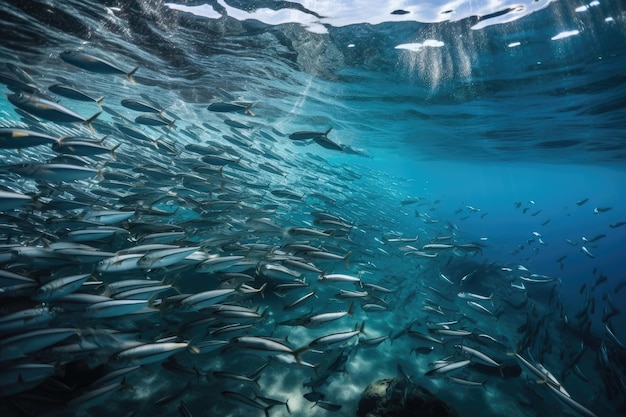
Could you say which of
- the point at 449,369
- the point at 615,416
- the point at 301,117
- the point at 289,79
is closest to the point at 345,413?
the point at 449,369

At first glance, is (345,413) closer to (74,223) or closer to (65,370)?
(65,370)

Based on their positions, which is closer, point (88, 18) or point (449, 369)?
point (449, 369)

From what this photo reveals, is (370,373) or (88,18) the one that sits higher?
(88,18)

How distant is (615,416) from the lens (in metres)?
7.76

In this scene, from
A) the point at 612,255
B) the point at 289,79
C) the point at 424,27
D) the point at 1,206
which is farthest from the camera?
the point at 612,255

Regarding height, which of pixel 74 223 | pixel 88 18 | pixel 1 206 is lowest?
pixel 74 223

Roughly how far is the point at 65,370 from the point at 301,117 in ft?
71.0

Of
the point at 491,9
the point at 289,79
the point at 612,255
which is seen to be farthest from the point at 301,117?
the point at 612,255

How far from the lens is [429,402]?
4.99 m

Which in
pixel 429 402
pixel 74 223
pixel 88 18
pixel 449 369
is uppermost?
pixel 88 18

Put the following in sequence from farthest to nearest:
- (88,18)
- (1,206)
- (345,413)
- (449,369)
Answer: (88,18)
(345,413)
(449,369)
(1,206)

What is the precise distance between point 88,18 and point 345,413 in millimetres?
14979

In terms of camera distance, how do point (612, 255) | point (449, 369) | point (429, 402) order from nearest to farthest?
point (449, 369) < point (429, 402) < point (612, 255)

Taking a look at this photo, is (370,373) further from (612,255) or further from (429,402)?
(612,255)
